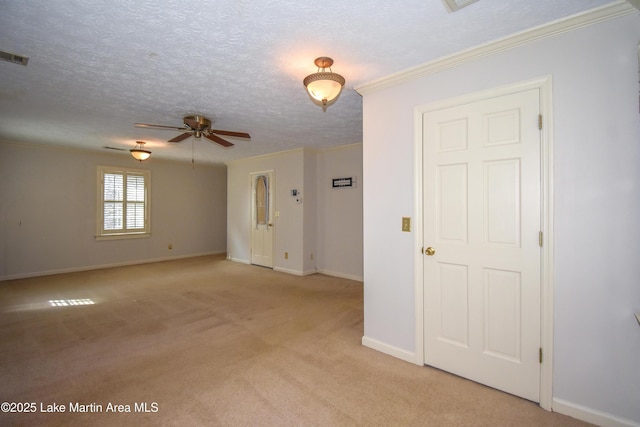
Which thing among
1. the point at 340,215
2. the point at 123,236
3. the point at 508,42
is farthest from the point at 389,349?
the point at 123,236

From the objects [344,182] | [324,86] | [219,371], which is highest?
[324,86]

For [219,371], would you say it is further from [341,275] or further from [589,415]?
[341,275]

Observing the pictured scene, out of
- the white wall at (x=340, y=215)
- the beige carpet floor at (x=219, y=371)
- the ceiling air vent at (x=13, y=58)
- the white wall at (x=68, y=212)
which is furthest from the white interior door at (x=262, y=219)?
the ceiling air vent at (x=13, y=58)

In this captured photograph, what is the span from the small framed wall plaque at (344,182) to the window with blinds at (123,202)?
174 inches

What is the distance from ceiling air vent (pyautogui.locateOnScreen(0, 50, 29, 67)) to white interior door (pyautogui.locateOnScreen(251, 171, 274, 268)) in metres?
4.23

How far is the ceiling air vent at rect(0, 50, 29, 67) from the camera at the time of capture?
2229mm

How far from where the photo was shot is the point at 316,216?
5984 millimetres

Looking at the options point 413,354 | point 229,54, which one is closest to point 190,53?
point 229,54

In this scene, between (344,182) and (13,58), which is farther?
(344,182)

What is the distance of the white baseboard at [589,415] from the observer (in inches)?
67.2

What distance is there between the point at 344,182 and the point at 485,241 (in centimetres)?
359

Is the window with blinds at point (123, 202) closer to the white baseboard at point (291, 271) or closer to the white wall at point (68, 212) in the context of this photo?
the white wall at point (68, 212)

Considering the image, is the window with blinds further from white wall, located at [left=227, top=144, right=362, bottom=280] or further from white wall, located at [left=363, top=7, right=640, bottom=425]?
white wall, located at [left=363, top=7, right=640, bottom=425]

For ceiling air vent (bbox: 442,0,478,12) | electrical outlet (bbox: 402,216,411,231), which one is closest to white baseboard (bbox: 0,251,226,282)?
electrical outlet (bbox: 402,216,411,231)
